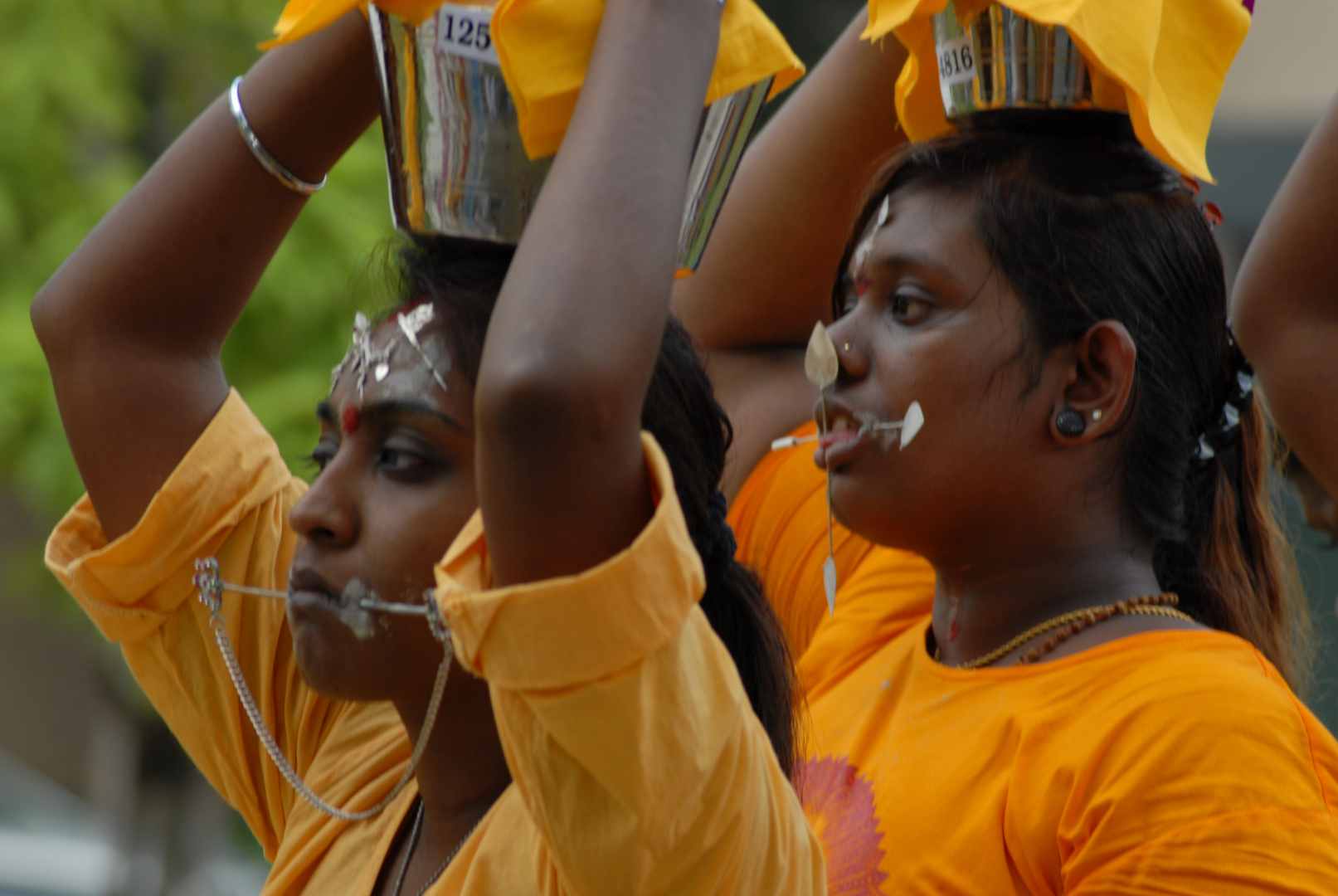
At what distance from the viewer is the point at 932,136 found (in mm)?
2072

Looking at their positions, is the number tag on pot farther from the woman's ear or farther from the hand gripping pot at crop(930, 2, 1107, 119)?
the woman's ear

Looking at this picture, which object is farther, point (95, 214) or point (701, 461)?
point (95, 214)

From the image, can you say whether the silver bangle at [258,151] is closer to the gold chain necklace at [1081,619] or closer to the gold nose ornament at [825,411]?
the gold nose ornament at [825,411]

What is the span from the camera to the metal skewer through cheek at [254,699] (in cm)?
168

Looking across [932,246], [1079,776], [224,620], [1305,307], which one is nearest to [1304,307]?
[1305,307]

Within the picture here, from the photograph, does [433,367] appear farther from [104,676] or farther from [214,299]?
[104,676]

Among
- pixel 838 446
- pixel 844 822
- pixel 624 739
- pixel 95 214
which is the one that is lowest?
pixel 95 214

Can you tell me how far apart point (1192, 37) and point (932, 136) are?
383 millimetres

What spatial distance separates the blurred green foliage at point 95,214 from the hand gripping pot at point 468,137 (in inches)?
95.7

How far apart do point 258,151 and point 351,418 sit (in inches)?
17.6

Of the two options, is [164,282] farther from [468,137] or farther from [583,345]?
[583,345]

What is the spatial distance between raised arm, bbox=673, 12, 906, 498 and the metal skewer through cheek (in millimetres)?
927

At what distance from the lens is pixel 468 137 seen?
1.55m

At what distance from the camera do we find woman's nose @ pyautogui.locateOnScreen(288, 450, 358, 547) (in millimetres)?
1701
